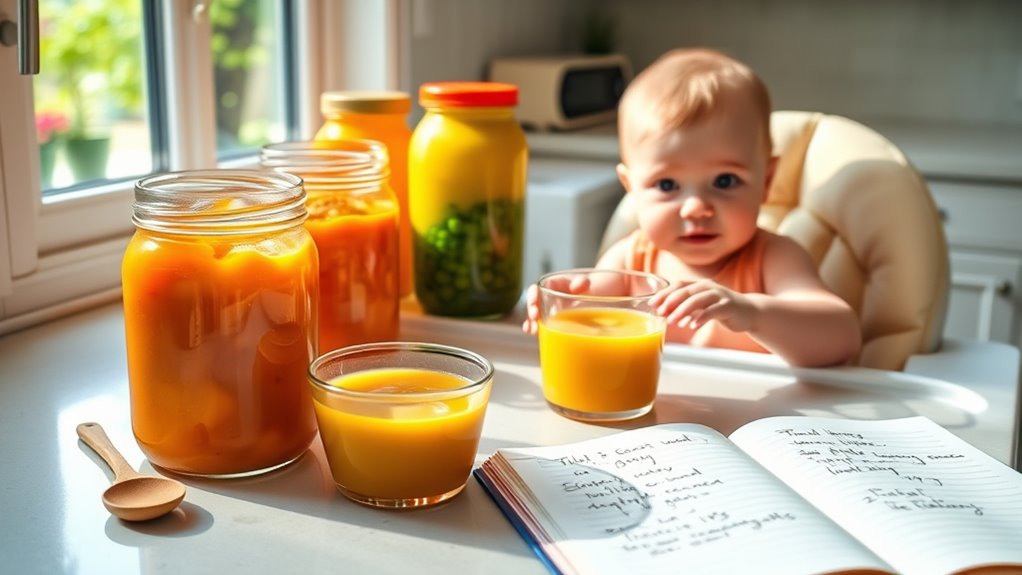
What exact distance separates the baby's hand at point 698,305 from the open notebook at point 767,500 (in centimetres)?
15

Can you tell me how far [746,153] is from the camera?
1.24 metres

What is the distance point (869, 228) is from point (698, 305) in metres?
0.48

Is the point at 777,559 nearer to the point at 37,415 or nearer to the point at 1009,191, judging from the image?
the point at 37,415

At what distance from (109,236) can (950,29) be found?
2.36 m

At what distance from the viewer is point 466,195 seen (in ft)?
4.00

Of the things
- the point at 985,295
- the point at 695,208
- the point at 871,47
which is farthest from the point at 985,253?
the point at 695,208

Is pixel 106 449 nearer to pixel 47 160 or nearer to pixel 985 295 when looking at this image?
pixel 47 160

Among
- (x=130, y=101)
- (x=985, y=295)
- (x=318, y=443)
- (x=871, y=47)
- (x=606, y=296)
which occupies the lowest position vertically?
(x=985, y=295)

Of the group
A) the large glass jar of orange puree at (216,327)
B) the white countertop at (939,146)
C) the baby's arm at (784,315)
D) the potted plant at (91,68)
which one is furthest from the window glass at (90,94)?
the white countertop at (939,146)

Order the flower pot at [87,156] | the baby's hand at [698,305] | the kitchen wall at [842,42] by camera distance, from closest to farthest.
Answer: the baby's hand at [698,305] → the flower pot at [87,156] → the kitchen wall at [842,42]

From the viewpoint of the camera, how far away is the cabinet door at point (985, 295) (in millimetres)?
2160

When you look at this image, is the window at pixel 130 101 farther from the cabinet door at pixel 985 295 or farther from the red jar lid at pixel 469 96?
the cabinet door at pixel 985 295

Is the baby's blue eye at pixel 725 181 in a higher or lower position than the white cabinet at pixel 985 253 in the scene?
higher

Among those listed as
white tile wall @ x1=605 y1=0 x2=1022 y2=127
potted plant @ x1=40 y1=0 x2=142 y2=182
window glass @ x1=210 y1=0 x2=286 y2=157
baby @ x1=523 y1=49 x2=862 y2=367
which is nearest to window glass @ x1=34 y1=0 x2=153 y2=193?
potted plant @ x1=40 y1=0 x2=142 y2=182
